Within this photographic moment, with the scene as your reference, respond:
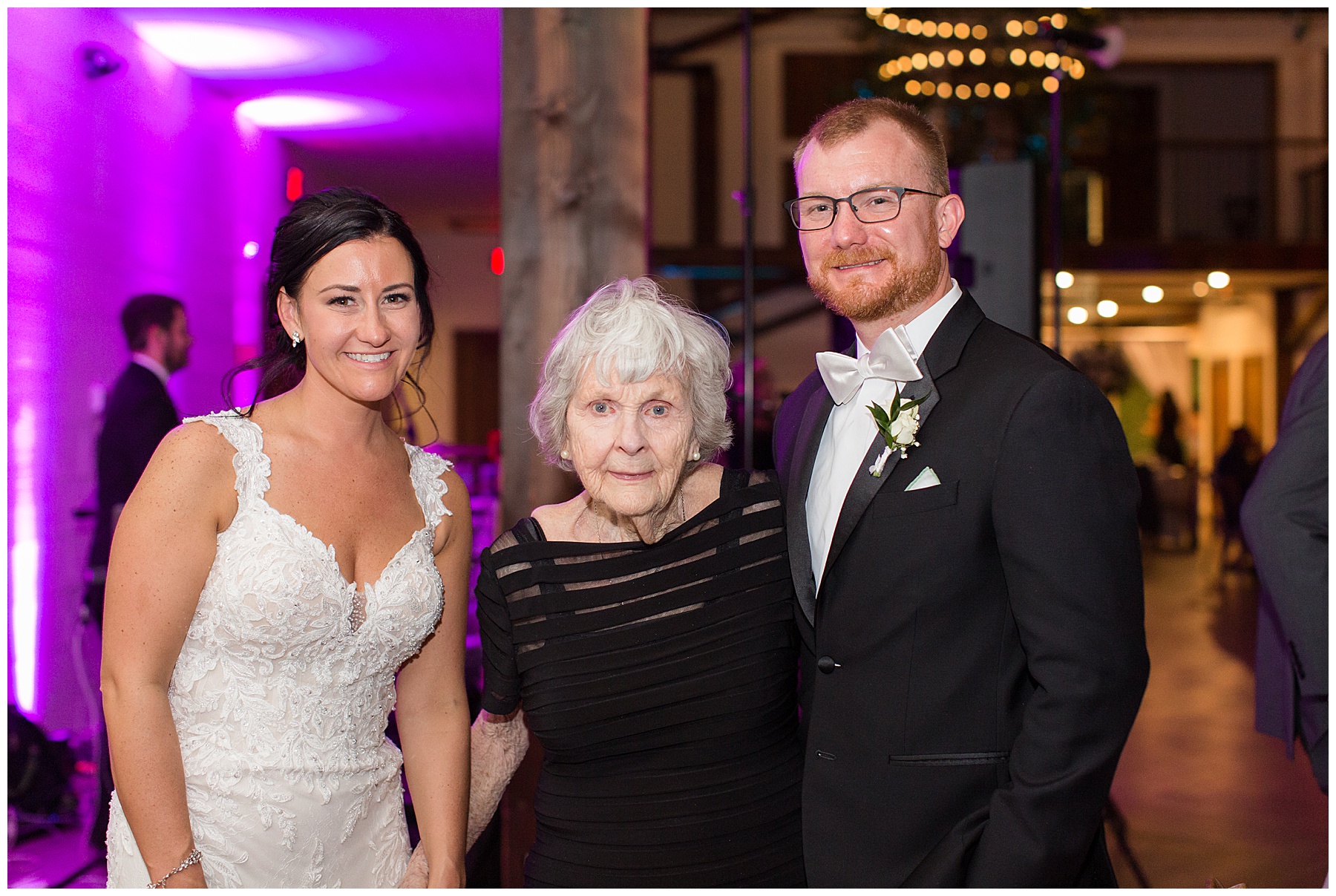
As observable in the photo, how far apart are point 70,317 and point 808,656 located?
303 centimetres

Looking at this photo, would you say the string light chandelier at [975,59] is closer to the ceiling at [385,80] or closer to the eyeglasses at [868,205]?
the ceiling at [385,80]

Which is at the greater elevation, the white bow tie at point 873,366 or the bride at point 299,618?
the white bow tie at point 873,366

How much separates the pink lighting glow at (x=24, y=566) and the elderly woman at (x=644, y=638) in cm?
246

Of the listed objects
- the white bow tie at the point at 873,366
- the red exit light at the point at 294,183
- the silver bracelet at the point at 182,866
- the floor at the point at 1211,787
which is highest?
the red exit light at the point at 294,183

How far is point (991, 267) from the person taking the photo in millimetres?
3682

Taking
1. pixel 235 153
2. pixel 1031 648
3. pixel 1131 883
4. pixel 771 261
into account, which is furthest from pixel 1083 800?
pixel 771 261

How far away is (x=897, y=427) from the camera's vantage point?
157cm

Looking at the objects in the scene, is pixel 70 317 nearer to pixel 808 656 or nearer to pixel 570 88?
pixel 570 88

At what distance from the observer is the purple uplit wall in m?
3.27

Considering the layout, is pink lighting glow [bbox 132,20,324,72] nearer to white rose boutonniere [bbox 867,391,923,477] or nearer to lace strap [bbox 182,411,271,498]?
lace strap [bbox 182,411,271,498]

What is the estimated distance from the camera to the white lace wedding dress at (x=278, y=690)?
1727 mm

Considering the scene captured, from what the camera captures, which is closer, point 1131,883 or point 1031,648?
point 1031,648

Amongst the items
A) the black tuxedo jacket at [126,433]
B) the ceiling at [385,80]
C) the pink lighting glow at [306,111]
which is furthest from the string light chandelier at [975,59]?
the black tuxedo jacket at [126,433]

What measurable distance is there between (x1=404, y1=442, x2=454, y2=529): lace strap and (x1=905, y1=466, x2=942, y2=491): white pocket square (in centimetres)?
92
